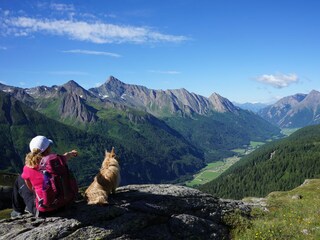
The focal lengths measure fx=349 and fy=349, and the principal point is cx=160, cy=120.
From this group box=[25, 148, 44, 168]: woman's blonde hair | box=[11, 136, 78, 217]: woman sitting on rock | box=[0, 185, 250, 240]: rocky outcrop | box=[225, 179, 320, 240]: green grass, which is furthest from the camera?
box=[225, 179, 320, 240]: green grass

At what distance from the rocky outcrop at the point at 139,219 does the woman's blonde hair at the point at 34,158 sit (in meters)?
2.83

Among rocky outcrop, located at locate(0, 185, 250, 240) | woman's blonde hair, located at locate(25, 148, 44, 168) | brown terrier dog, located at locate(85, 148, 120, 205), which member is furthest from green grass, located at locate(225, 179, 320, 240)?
woman's blonde hair, located at locate(25, 148, 44, 168)

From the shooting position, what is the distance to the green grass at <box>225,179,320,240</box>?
17.5 meters

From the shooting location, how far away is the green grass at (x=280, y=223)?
57.5 feet

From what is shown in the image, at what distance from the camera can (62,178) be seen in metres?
15.6

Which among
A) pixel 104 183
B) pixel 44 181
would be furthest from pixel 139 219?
pixel 44 181

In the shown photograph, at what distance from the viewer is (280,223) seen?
18969 mm

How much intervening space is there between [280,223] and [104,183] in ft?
32.1

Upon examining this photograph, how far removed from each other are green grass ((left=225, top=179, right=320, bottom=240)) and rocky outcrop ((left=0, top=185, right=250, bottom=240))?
849 millimetres

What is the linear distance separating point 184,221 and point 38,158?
8437 millimetres

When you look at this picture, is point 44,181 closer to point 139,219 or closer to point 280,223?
point 139,219

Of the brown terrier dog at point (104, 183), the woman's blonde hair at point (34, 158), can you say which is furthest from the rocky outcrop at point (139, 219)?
the woman's blonde hair at point (34, 158)

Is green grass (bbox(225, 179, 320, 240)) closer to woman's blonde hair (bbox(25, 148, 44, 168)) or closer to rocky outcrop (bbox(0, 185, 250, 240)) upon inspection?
rocky outcrop (bbox(0, 185, 250, 240))

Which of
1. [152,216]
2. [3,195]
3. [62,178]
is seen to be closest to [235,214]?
[152,216]
